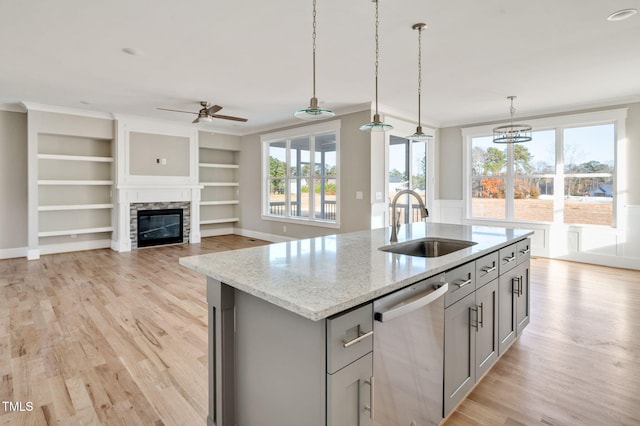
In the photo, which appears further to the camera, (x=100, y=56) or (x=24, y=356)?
(x=100, y=56)

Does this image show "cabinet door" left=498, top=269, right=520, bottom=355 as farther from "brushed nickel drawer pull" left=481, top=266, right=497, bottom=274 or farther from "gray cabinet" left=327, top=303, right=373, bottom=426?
"gray cabinet" left=327, top=303, right=373, bottom=426

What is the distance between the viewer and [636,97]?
5184mm

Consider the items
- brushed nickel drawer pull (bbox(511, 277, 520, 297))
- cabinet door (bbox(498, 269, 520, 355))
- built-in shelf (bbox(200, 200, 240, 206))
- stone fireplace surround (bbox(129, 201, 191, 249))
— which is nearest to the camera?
cabinet door (bbox(498, 269, 520, 355))

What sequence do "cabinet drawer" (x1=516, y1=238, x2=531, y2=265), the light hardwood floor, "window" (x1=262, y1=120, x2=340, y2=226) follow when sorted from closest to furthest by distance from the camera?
the light hardwood floor
"cabinet drawer" (x1=516, y1=238, x2=531, y2=265)
"window" (x1=262, y1=120, x2=340, y2=226)

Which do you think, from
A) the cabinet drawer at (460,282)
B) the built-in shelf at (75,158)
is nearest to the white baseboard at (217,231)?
the built-in shelf at (75,158)

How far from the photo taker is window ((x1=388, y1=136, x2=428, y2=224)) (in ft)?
20.9

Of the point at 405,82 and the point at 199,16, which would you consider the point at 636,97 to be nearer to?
the point at 405,82

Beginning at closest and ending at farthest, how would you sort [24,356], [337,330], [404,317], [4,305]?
[337,330]
[404,317]
[24,356]
[4,305]

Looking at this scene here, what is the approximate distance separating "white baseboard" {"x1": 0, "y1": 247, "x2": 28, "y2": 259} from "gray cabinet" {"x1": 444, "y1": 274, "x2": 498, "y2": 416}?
7.41 meters

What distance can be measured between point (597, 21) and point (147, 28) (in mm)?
3884

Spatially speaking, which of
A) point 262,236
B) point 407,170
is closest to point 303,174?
point 262,236

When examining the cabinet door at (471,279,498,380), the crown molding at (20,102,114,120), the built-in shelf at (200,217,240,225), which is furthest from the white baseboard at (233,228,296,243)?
the cabinet door at (471,279,498,380)

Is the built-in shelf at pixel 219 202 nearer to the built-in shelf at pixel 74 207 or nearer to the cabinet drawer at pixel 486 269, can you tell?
the built-in shelf at pixel 74 207

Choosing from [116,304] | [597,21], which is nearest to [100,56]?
[116,304]
